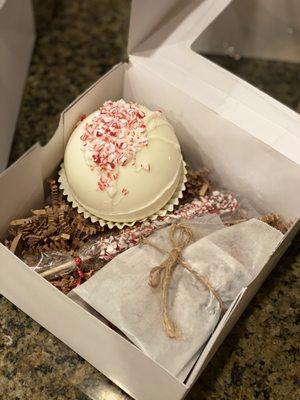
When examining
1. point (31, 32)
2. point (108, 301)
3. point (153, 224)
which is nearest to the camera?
point (108, 301)

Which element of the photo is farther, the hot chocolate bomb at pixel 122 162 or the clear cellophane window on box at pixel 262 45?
the clear cellophane window on box at pixel 262 45

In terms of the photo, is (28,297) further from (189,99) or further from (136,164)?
(189,99)

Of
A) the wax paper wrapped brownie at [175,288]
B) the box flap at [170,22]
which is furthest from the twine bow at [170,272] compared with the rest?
the box flap at [170,22]

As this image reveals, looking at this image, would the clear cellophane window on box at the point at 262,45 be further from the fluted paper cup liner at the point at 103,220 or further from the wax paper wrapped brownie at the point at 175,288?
the wax paper wrapped brownie at the point at 175,288

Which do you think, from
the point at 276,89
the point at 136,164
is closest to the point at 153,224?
the point at 136,164

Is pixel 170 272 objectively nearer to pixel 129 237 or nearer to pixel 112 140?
pixel 129 237

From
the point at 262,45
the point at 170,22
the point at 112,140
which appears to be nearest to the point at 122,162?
the point at 112,140
